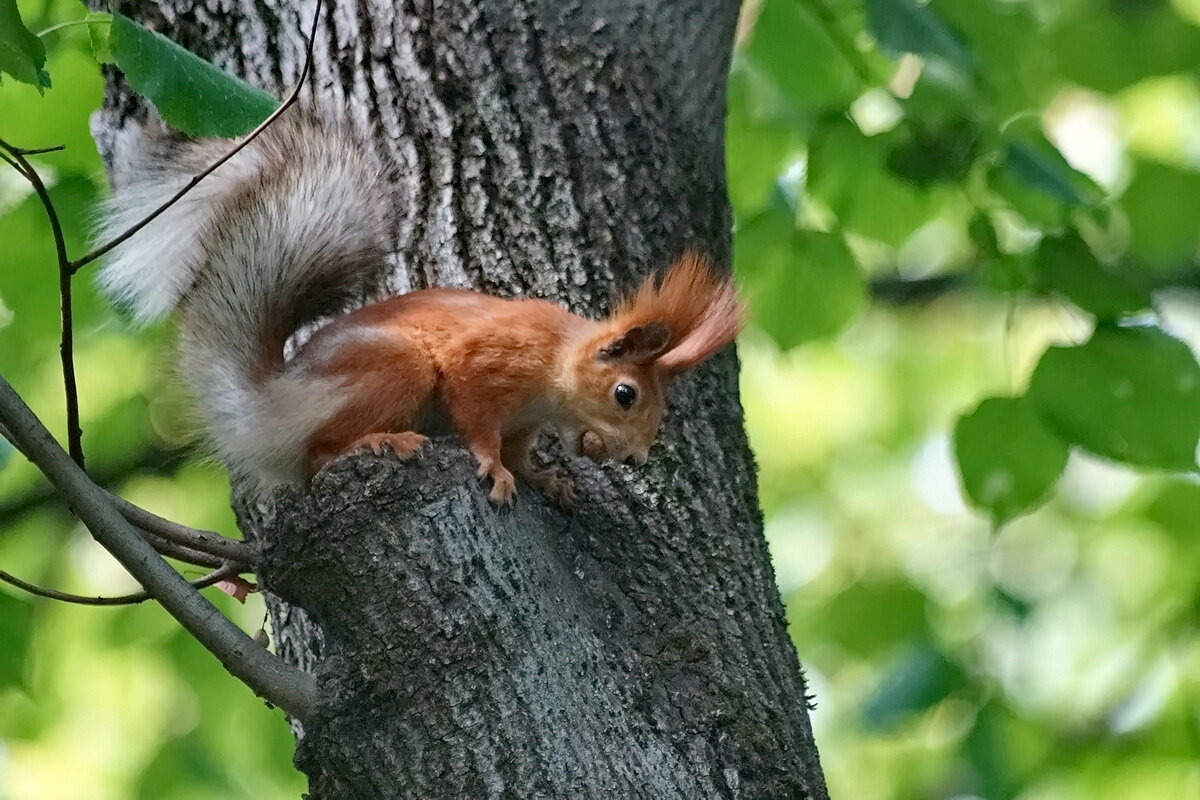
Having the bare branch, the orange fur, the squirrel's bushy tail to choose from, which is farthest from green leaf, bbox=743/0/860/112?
the bare branch

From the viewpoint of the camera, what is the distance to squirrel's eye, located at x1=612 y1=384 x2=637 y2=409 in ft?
5.17

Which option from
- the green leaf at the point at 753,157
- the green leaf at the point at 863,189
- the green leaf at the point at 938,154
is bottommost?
the green leaf at the point at 938,154

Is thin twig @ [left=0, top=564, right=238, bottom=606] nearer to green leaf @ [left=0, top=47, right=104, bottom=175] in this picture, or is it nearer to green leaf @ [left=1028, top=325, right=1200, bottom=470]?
green leaf @ [left=0, top=47, right=104, bottom=175]

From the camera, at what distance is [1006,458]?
2.05 metres

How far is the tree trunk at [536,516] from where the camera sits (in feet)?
4.09

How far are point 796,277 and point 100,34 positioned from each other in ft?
4.37

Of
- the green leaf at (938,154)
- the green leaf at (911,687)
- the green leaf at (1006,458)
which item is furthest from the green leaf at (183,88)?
the green leaf at (911,687)

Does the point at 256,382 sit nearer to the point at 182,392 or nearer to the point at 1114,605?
the point at 182,392

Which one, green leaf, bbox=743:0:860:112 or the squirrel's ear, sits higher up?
green leaf, bbox=743:0:860:112

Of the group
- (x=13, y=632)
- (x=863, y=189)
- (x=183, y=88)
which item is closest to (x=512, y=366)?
(x=183, y=88)

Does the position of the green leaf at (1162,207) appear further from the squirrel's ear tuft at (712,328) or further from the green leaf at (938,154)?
the squirrel's ear tuft at (712,328)

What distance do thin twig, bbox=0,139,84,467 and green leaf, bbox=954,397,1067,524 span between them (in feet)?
4.49

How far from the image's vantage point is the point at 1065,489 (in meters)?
4.51

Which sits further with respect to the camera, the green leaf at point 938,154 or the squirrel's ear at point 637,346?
the green leaf at point 938,154
